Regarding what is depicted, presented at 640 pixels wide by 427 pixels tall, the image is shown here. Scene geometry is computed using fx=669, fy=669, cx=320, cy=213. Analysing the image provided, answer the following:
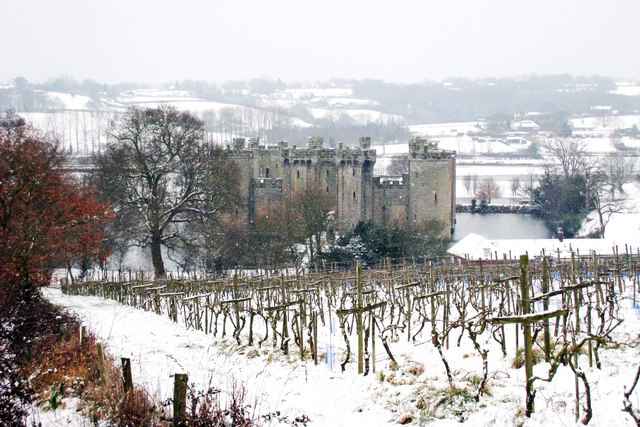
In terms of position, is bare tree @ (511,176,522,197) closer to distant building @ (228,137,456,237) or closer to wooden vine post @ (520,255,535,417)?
distant building @ (228,137,456,237)

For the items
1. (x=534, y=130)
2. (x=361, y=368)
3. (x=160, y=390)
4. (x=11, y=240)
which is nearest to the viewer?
(x=160, y=390)

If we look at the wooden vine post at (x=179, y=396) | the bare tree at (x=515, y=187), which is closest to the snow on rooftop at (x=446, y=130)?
the bare tree at (x=515, y=187)

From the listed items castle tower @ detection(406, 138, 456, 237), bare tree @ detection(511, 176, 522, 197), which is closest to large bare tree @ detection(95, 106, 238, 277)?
castle tower @ detection(406, 138, 456, 237)

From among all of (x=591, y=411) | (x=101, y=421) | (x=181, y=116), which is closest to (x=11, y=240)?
(x=101, y=421)

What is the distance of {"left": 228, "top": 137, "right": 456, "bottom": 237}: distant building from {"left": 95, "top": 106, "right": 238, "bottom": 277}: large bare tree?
12.7 m

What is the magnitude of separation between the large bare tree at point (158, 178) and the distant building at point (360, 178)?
41.7 ft

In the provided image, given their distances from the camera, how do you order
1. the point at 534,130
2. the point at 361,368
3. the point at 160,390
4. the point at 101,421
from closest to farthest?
the point at 101,421
the point at 160,390
the point at 361,368
the point at 534,130

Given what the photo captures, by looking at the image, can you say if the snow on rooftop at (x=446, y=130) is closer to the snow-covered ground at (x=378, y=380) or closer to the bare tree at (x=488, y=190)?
the bare tree at (x=488, y=190)

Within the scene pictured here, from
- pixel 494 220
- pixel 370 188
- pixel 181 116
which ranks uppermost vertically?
pixel 181 116

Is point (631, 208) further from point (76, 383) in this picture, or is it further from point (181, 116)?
point (76, 383)

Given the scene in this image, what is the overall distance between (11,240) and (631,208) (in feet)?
169

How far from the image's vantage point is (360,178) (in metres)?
47.0

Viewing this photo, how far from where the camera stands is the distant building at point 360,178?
46.2m

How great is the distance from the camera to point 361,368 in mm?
10164
